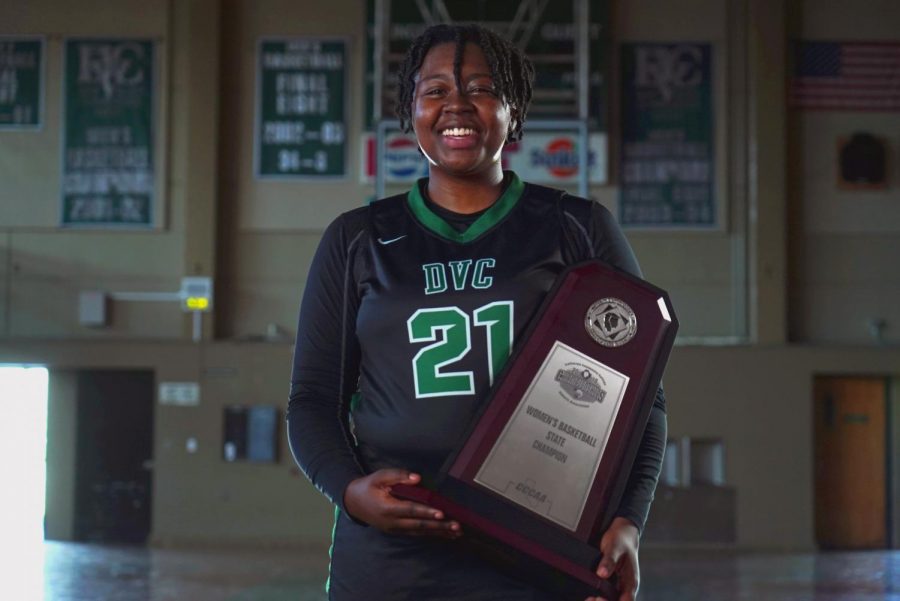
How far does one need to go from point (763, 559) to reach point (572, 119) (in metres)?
4.79

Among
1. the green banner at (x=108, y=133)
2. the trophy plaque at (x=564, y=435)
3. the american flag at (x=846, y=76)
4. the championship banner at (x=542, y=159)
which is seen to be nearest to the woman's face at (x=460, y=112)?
the trophy plaque at (x=564, y=435)

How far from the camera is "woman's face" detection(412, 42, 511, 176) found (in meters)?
1.58

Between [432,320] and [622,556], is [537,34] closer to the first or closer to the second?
[432,320]

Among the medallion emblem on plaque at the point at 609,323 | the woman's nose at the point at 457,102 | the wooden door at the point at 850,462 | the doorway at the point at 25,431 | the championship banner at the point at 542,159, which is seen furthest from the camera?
the doorway at the point at 25,431

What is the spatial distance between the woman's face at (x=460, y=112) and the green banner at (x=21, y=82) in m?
12.2

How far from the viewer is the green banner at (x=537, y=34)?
1216cm

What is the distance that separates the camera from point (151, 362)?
12.7m

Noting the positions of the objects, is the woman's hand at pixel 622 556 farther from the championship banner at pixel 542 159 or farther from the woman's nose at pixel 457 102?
the championship banner at pixel 542 159

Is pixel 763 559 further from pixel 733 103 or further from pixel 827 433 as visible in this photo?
pixel 733 103

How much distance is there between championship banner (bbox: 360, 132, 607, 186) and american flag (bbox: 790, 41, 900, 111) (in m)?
2.25

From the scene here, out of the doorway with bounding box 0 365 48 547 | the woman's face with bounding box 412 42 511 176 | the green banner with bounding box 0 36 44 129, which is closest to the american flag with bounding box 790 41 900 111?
the green banner with bounding box 0 36 44 129

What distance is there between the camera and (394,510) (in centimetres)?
137

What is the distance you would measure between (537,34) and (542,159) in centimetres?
129

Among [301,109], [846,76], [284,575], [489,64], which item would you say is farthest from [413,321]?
[846,76]
